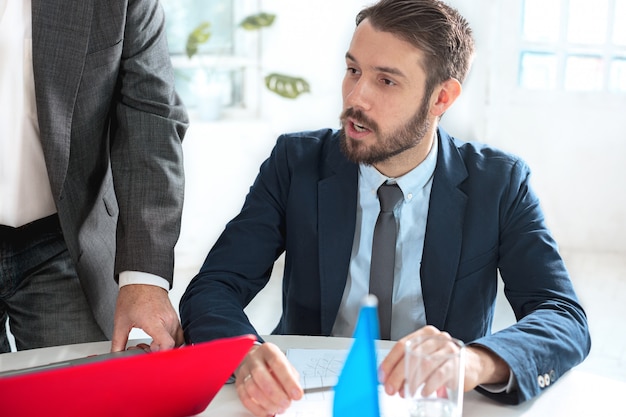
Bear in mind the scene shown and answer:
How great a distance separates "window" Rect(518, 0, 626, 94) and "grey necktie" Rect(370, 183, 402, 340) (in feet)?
13.0

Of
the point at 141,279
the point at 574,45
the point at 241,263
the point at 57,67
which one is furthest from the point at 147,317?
the point at 574,45

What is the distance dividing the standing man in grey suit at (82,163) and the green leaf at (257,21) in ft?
10.4

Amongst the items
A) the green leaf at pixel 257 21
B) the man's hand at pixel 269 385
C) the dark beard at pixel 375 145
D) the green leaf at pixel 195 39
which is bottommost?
the man's hand at pixel 269 385

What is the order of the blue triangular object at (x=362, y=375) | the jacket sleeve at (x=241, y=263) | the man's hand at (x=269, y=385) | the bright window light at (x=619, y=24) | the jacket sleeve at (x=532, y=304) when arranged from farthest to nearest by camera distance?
the bright window light at (x=619, y=24) < the jacket sleeve at (x=241, y=263) < the jacket sleeve at (x=532, y=304) < the man's hand at (x=269, y=385) < the blue triangular object at (x=362, y=375)

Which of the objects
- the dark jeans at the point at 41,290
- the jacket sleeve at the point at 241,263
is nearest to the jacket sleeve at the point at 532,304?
the jacket sleeve at the point at 241,263

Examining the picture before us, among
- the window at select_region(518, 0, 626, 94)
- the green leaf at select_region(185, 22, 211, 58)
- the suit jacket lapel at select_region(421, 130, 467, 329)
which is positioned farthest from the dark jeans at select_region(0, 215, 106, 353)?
the window at select_region(518, 0, 626, 94)

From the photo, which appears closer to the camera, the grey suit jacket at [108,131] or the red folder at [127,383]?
the red folder at [127,383]

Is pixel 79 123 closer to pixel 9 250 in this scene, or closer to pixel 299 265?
pixel 9 250

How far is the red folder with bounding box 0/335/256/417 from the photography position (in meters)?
1.07

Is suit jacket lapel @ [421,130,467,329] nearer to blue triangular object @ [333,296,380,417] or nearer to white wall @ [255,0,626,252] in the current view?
blue triangular object @ [333,296,380,417]

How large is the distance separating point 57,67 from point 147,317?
0.56 m

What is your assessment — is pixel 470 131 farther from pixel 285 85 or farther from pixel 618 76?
pixel 285 85

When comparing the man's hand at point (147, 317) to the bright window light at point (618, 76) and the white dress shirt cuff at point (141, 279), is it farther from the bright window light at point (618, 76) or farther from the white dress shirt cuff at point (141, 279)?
the bright window light at point (618, 76)

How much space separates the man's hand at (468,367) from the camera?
51.8 inches
